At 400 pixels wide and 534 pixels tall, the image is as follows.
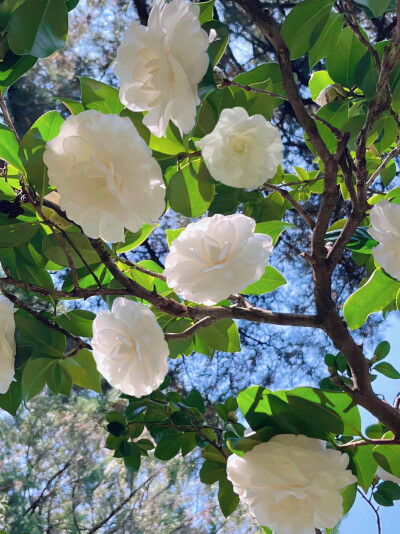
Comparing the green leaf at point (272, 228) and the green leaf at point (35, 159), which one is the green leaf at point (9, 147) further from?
the green leaf at point (272, 228)

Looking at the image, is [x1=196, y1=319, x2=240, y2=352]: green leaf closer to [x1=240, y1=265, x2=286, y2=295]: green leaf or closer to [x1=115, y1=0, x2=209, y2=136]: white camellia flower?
[x1=240, y1=265, x2=286, y2=295]: green leaf

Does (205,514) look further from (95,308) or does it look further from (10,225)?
(10,225)

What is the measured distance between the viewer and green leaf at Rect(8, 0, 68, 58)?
0.34 meters

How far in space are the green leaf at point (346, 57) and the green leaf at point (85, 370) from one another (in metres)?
0.32

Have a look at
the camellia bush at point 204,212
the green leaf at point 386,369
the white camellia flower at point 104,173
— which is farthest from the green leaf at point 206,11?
the green leaf at point 386,369

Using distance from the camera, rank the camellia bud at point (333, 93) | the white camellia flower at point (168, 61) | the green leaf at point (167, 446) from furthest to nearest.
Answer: the green leaf at point (167, 446)
the camellia bud at point (333, 93)
the white camellia flower at point (168, 61)

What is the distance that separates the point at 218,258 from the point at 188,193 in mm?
80

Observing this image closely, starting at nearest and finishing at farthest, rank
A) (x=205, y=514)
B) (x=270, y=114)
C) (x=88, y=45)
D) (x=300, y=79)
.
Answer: (x=270, y=114), (x=300, y=79), (x=88, y=45), (x=205, y=514)

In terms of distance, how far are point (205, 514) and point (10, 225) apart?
1.55 meters

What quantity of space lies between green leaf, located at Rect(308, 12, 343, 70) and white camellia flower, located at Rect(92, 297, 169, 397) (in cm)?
24

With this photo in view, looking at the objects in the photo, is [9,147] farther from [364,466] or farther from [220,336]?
[364,466]

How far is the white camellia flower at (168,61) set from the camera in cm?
31

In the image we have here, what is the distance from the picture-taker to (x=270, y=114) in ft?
1.38

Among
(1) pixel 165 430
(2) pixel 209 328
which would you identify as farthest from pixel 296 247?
(2) pixel 209 328
